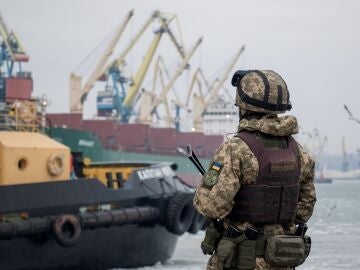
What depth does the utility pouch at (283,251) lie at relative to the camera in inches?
170

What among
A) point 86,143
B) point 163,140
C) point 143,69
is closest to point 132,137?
point 163,140

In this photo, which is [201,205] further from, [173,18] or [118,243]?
[173,18]

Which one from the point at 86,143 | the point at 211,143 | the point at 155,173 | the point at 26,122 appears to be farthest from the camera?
the point at 211,143

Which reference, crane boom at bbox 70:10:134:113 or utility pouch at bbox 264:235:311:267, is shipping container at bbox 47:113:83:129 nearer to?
crane boom at bbox 70:10:134:113

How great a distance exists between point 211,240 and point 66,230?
10.1 meters

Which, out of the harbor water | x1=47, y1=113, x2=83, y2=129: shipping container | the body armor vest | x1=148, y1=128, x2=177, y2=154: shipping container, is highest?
x1=47, y1=113, x2=83, y2=129: shipping container

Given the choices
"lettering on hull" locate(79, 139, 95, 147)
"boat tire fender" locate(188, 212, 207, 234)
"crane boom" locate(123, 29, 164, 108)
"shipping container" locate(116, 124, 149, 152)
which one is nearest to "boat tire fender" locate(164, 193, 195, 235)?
"boat tire fender" locate(188, 212, 207, 234)

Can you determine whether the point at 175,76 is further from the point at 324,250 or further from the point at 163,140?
the point at 324,250

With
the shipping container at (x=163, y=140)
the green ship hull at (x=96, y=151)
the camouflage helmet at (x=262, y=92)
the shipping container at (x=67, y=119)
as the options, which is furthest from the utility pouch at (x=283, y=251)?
the shipping container at (x=163, y=140)

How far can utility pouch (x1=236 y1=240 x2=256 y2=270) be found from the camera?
14.2 ft

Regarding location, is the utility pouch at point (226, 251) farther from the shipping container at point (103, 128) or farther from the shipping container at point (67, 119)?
the shipping container at point (103, 128)

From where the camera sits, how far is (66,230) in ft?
46.7

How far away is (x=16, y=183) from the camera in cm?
1415

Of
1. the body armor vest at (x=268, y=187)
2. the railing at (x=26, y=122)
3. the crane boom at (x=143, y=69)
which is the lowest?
the body armor vest at (x=268, y=187)
